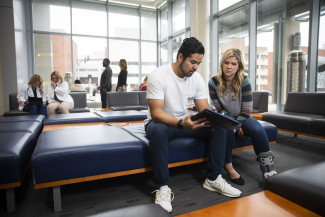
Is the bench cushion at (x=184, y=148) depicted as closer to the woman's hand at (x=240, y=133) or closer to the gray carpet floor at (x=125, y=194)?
the gray carpet floor at (x=125, y=194)

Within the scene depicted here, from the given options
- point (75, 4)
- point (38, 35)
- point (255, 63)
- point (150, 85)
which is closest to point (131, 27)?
point (75, 4)

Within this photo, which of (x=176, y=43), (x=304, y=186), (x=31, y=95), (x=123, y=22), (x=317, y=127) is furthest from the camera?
(x=123, y=22)

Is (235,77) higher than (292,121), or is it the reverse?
(235,77)

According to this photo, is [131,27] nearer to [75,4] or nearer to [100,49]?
[100,49]

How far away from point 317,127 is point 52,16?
8.85m

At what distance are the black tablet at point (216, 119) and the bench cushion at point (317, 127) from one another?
5.87 ft

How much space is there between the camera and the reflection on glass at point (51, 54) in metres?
7.89

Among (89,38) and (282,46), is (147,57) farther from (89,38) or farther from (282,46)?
(282,46)

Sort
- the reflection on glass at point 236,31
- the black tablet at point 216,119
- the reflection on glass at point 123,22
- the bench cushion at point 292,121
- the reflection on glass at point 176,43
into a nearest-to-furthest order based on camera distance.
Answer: the black tablet at point 216,119
the bench cushion at point 292,121
the reflection on glass at point 236,31
the reflection on glass at point 176,43
the reflection on glass at point 123,22

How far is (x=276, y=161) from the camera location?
2285mm

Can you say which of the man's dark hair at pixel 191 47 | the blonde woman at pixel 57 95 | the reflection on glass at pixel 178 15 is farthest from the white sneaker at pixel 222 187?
the reflection on glass at pixel 178 15

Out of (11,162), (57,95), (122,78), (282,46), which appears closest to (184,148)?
(11,162)

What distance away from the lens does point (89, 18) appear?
8531 mm

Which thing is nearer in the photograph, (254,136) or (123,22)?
(254,136)
